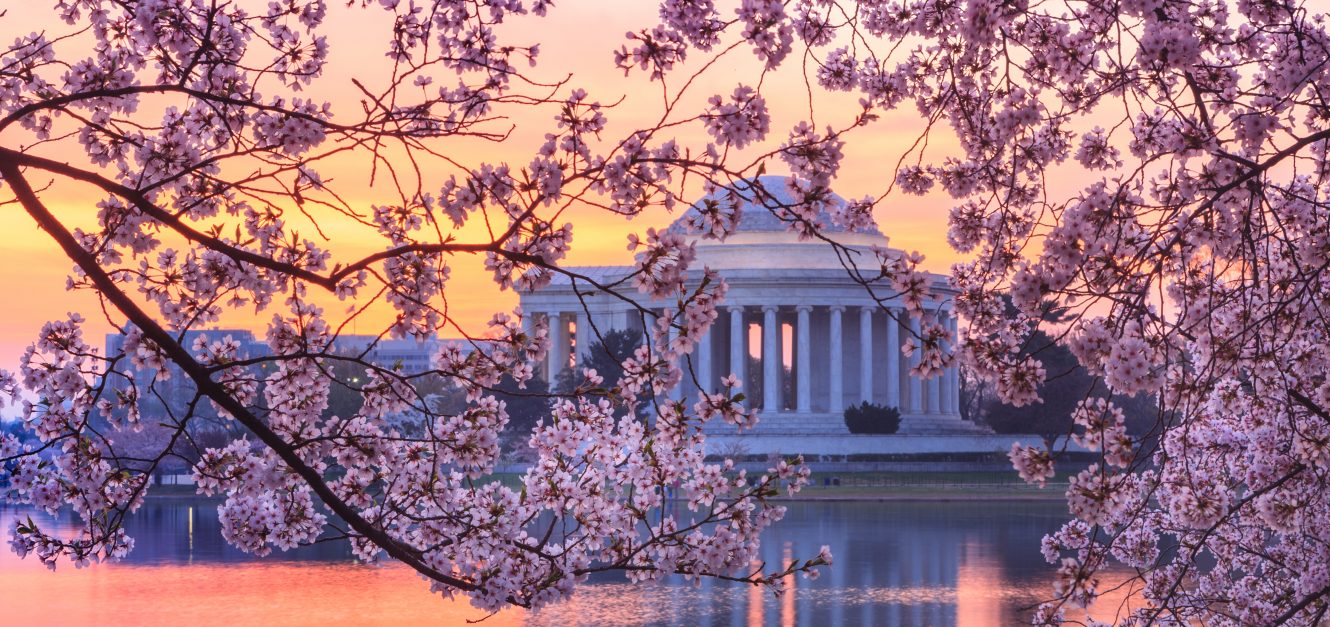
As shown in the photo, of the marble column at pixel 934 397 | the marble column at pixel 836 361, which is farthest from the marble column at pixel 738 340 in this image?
the marble column at pixel 934 397

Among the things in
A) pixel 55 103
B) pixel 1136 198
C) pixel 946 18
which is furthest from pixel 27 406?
pixel 946 18

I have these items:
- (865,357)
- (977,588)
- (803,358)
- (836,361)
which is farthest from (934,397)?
(977,588)

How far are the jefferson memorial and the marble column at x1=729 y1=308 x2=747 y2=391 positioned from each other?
86 mm

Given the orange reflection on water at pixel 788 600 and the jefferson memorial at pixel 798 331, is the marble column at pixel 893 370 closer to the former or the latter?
the jefferson memorial at pixel 798 331

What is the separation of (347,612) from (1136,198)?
28861 millimetres

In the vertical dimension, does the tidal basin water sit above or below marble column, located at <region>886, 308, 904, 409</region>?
below

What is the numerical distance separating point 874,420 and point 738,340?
12517 mm

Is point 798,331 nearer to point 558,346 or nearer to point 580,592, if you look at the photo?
point 558,346

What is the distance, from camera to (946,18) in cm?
1395

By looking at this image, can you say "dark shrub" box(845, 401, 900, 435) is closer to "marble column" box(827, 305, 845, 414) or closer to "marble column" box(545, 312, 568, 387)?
"marble column" box(827, 305, 845, 414)

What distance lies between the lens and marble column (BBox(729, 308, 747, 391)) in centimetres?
11069

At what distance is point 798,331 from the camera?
11194 centimetres

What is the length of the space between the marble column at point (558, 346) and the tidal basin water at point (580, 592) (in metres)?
56.2

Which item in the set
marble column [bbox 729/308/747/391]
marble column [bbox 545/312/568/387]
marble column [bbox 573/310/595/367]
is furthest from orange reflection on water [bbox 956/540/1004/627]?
marble column [bbox 545/312/568/387]
